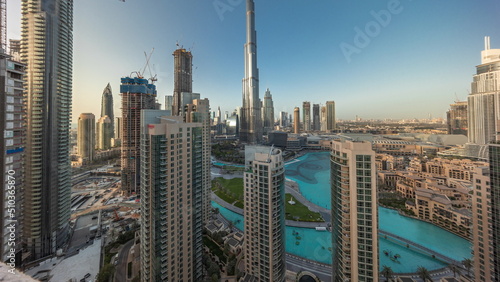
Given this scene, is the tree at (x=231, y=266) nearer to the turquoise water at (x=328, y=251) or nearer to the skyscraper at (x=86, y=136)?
the turquoise water at (x=328, y=251)

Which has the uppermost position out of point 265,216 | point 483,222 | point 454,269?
point 265,216

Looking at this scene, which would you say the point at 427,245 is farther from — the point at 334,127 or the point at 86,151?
the point at 334,127

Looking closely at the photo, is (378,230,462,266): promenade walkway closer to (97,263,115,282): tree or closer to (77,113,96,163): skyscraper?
(97,263,115,282): tree

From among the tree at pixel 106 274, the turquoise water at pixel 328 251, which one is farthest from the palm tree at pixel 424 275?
the tree at pixel 106 274

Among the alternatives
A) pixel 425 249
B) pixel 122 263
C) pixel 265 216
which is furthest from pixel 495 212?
pixel 122 263

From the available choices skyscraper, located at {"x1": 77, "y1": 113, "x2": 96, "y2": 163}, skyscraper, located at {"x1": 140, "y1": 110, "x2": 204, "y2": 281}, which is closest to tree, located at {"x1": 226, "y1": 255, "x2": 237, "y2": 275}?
skyscraper, located at {"x1": 140, "y1": 110, "x2": 204, "y2": 281}

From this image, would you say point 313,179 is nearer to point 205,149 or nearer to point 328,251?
point 328,251
